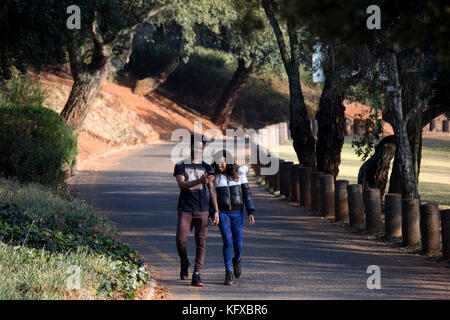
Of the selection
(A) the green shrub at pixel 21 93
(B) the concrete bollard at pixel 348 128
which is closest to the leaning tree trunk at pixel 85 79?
(A) the green shrub at pixel 21 93

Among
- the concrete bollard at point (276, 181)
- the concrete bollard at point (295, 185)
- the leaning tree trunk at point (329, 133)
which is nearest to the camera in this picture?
the concrete bollard at point (295, 185)

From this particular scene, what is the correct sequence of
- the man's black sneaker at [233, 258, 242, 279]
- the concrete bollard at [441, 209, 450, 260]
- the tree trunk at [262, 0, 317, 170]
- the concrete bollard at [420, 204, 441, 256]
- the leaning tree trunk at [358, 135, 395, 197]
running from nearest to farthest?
the man's black sneaker at [233, 258, 242, 279] < the concrete bollard at [441, 209, 450, 260] < the concrete bollard at [420, 204, 441, 256] < the leaning tree trunk at [358, 135, 395, 197] < the tree trunk at [262, 0, 317, 170]

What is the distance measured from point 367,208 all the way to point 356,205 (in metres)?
0.51

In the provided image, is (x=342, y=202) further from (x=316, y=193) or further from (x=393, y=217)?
(x=393, y=217)

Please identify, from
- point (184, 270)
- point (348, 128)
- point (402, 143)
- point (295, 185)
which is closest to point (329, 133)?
point (295, 185)

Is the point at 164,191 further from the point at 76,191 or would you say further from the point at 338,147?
the point at 338,147

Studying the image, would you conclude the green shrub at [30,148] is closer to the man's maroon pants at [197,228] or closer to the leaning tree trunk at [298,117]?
the leaning tree trunk at [298,117]

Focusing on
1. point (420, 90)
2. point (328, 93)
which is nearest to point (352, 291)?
point (420, 90)

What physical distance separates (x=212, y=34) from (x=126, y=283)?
135ft

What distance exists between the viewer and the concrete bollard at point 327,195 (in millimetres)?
16125

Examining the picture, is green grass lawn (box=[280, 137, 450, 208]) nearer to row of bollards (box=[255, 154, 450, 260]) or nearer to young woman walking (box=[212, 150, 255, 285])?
row of bollards (box=[255, 154, 450, 260])

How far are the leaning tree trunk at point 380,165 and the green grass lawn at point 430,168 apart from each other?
2.28 m

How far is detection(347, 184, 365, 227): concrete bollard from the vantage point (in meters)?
14.6

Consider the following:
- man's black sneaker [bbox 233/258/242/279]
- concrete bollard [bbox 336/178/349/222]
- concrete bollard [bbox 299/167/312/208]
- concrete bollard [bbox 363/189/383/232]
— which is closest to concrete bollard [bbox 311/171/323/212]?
concrete bollard [bbox 299/167/312/208]
